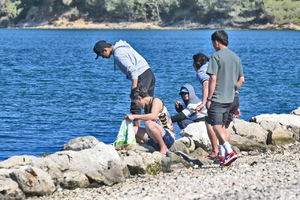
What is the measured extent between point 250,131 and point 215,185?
464cm

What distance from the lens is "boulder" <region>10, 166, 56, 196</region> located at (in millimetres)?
7344

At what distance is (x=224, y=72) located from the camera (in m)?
7.74

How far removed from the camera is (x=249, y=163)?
852cm

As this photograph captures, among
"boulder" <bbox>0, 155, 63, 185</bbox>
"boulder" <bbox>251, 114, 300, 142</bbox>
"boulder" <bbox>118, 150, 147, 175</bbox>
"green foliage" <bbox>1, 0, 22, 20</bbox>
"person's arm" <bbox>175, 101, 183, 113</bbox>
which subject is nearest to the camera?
"boulder" <bbox>0, 155, 63, 185</bbox>

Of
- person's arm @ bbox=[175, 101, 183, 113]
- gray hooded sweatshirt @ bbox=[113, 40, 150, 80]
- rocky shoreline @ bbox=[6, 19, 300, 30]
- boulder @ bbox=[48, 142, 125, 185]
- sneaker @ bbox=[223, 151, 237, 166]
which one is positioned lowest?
rocky shoreline @ bbox=[6, 19, 300, 30]

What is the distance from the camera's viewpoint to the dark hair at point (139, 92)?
28.8ft

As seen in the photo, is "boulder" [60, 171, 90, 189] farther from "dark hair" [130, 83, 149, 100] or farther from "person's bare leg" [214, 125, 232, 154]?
"person's bare leg" [214, 125, 232, 154]

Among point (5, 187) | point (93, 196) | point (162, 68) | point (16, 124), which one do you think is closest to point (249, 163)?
point (93, 196)

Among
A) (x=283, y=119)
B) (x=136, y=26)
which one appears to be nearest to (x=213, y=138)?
(x=283, y=119)

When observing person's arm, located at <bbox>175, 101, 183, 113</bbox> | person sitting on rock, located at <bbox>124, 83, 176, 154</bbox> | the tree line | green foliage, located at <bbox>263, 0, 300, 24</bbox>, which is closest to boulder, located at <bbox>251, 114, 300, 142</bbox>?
person's arm, located at <bbox>175, 101, 183, 113</bbox>

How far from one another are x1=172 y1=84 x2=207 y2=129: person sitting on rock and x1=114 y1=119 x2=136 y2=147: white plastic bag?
153cm

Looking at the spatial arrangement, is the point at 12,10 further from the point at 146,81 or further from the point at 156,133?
the point at 156,133

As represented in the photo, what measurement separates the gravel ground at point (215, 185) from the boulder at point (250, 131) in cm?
230

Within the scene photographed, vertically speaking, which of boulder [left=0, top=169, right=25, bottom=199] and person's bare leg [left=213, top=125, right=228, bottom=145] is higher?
person's bare leg [left=213, top=125, right=228, bottom=145]
